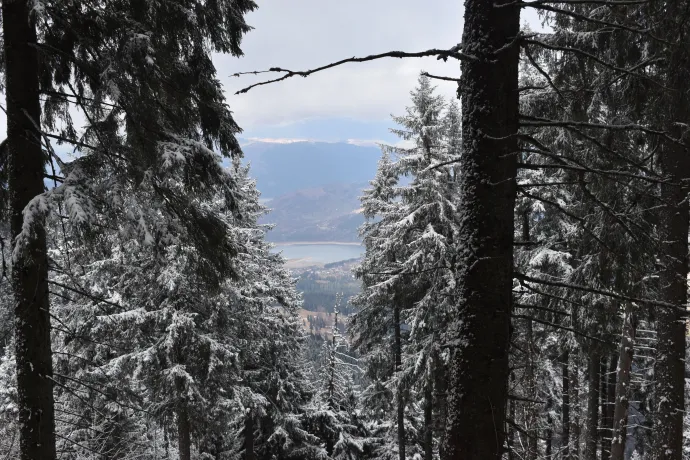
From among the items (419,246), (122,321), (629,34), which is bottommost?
(122,321)

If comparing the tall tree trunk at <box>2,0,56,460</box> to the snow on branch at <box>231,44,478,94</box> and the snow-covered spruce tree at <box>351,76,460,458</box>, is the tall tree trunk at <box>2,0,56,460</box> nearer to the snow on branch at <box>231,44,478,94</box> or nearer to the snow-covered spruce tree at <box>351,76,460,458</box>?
the snow on branch at <box>231,44,478,94</box>

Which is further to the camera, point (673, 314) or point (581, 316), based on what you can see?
point (581, 316)

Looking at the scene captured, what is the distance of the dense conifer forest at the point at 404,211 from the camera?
2518mm

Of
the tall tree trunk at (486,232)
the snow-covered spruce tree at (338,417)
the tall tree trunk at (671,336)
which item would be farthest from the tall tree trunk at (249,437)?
the tall tree trunk at (486,232)

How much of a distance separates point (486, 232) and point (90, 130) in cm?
387

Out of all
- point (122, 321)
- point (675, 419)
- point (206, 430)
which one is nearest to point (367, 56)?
point (675, 419)

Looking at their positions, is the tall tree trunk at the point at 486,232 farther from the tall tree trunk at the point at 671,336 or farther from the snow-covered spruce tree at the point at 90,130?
the tall tree trunk at the point at 671,336

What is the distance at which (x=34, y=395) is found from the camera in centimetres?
383

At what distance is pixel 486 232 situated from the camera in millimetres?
2516

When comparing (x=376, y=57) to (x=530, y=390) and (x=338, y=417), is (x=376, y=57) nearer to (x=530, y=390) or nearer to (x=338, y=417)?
(x=530, y=390)

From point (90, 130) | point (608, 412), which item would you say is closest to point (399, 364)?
point (608, 412)

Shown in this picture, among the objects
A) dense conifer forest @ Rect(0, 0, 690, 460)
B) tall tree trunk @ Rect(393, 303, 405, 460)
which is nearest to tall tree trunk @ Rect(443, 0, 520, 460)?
dense conifer forest @ Rect(0, 0, 690, 460)

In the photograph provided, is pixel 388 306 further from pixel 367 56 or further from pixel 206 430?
pixel 367 56

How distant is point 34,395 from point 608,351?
10.1 m
